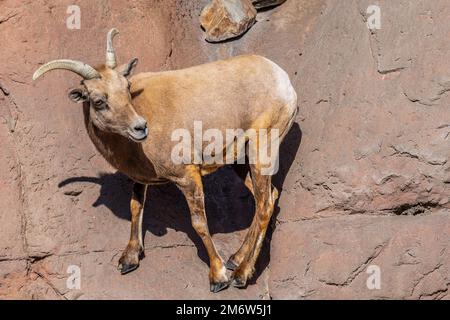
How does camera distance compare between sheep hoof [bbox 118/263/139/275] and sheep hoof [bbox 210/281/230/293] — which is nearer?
sheep hoof [bbox 210/281/230/293]

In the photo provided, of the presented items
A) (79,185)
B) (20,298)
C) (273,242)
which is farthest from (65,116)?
(273,242)

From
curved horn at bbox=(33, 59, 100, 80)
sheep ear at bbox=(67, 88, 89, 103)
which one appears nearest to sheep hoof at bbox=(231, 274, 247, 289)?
sheep ear at bbox=(67, 88, 89, 103)

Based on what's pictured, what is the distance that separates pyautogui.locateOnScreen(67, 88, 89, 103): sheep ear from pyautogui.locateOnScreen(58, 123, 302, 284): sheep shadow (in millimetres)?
1758

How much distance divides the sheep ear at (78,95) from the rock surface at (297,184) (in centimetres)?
173

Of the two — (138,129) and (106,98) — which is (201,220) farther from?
(106,98)

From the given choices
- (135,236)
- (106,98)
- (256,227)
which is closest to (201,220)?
(256,227)

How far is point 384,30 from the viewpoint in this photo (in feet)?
34.2

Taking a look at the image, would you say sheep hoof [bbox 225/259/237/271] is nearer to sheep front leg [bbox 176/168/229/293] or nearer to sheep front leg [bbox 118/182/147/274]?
sheep front leg [bbox 176/168/229/293]

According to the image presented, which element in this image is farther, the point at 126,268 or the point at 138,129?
the point at 126,268

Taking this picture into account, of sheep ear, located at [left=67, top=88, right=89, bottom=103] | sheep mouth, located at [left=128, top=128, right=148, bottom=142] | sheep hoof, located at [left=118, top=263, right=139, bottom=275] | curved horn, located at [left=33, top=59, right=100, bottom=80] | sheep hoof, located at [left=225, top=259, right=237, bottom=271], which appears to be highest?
curved horn, located at [left=33, top=59, right=100, bottom=80]

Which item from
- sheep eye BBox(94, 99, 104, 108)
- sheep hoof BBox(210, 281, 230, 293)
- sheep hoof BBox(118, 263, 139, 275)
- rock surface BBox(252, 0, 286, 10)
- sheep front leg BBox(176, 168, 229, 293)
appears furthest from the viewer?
rock surface BBox(252, 0, 286, 10)

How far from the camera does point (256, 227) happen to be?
966cm

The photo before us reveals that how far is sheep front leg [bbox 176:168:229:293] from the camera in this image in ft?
30.1

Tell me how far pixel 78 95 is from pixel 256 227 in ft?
8.60
